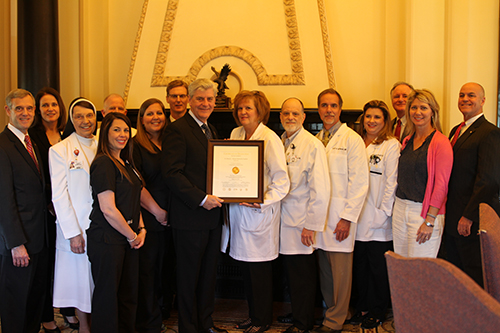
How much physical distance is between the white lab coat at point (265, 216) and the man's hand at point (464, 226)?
1.18 m

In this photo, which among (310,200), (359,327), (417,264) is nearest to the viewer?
(417,264)

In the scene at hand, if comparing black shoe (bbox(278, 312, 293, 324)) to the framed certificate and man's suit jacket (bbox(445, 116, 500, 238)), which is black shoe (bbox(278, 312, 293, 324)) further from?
man's suit jacket (bbox(445, 116, 500, 238))

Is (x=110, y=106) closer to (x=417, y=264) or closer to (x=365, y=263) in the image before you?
(x=365, y=263)

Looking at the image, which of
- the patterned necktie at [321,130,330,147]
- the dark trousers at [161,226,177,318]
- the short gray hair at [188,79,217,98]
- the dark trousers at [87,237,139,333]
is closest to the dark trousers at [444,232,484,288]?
the patterned necktie at [321,130,330,147]

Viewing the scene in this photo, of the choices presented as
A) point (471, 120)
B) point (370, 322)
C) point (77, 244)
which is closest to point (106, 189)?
point (77, 244)

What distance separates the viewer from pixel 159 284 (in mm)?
3002

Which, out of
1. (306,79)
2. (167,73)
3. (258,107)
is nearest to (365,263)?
(258,107)

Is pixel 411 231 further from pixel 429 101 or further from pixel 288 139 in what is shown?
pixel 288 139

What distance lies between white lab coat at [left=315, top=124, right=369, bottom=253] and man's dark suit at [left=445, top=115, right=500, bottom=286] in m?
0.60

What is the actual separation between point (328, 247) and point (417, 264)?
2.03 metres

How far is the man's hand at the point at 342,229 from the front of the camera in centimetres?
286

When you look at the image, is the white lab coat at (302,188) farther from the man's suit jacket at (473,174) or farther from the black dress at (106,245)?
the black dress at (106,245)

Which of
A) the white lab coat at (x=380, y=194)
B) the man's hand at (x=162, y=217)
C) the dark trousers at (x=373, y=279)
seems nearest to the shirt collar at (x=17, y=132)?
the man's hand at (x=162, y=217)

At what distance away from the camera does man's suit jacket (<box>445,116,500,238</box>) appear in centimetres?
253
